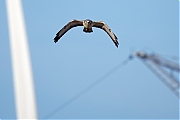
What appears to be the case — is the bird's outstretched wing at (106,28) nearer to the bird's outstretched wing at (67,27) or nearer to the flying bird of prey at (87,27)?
the flying bird of prey at (87,27)

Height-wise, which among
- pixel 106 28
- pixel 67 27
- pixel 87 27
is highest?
pixel 67 27

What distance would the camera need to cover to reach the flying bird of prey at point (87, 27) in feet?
93.7

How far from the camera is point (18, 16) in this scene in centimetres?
1145

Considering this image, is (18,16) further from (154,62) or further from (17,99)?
(154,62)

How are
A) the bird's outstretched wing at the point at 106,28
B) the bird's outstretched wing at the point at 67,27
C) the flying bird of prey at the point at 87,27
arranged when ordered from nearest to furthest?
the flying bird of prey at the point at 87,27 < the bird's outstretched wing at the point at 106,28 < the bird's outstretched wing at the point at 67,27

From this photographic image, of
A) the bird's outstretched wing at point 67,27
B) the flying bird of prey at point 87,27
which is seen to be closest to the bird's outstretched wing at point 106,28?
the flying bird of prey at point 87,27

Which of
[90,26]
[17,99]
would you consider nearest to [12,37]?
[17,99]

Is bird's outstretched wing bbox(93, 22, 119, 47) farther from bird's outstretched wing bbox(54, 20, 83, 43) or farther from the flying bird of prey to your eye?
bird's outstretched wing bbox(54, 20, 83, 43)

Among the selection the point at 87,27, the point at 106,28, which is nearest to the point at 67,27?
the point at 106,28

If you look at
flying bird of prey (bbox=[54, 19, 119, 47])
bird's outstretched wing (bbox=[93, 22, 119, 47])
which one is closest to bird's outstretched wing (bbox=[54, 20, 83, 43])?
flying bird of prey (bbox=[54, 19, 119, 47])

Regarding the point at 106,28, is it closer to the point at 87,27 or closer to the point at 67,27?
the point at 87,27

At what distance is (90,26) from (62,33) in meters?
3.78

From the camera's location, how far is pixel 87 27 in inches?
1120

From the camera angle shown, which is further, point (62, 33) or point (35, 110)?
point (62, 33)
